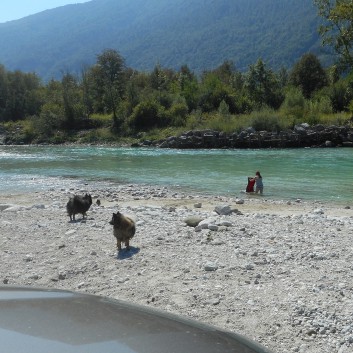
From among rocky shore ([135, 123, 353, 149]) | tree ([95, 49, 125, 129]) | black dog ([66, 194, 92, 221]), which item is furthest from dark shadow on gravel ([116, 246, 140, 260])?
tree ([95, 49, 125, 129])

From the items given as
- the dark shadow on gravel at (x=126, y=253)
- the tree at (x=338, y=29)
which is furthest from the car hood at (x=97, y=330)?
the tree at (x=338, y=29)

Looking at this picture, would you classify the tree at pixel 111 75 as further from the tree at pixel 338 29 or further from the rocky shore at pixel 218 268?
the rocky shore at pixel 218 268

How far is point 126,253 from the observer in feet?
27.2

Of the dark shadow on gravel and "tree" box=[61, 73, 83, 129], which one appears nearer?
the dark shadow on gravel

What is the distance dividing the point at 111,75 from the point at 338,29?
157 feet

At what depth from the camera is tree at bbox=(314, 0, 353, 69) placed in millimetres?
32438

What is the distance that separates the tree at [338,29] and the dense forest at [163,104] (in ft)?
62.7

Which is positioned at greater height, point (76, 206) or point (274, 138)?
point (76, 206)

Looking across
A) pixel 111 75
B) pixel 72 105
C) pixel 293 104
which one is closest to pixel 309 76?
pixel 293 104

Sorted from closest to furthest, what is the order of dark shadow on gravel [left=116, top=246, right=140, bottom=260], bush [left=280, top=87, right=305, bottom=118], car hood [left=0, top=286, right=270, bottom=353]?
car hood [left=0, top=286, right=270, bottom=353] → dark shadow on gravel [left=116, top=246, right=140, bottom=260] → bush [left=280, top=87, right=305, bottom=118]

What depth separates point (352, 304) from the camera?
562cm

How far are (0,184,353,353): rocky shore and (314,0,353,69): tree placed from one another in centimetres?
2429

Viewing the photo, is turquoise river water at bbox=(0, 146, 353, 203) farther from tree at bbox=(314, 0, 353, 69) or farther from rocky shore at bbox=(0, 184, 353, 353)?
rocky shore at bbox=(0, 184, 353, 353)

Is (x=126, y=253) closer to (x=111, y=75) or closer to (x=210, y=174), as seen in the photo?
(x=210, y=174)
